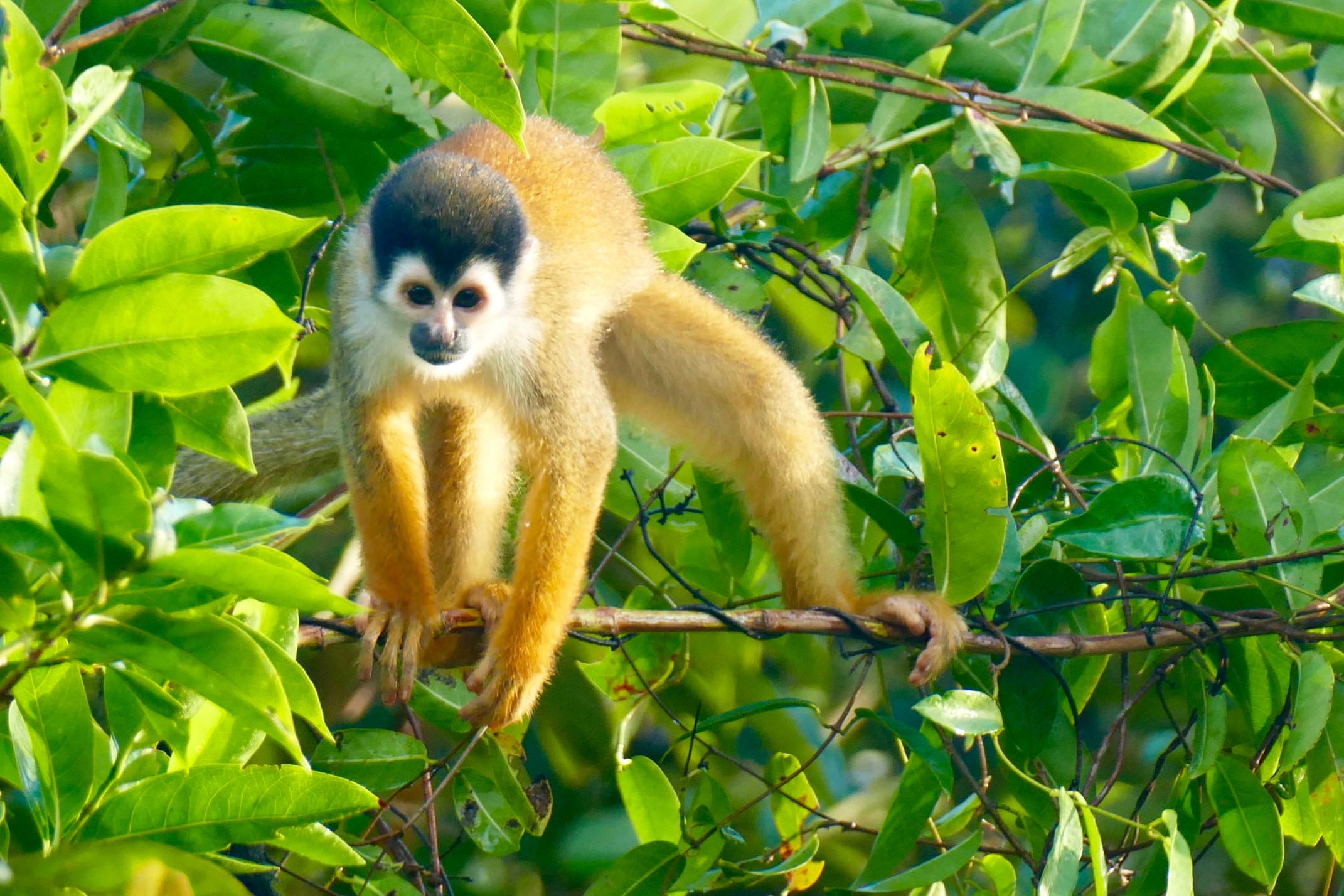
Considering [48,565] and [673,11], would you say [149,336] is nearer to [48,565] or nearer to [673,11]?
[48,565]

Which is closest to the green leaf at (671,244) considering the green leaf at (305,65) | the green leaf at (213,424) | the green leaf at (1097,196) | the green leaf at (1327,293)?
the green leaf at (305,65)

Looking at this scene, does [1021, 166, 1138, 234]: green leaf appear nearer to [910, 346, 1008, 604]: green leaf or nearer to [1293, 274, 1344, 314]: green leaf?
[1293, 274, 1344, 314]: green leaf

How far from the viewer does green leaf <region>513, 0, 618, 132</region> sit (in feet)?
9.44

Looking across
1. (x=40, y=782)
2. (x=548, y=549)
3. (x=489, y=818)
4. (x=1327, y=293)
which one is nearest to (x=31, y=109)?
(x=40, y=782)

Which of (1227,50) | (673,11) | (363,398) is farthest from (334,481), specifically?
(1227,50)

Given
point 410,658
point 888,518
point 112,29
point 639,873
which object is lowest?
point 639,873

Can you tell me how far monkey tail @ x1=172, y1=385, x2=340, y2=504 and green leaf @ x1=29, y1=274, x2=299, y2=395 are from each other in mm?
1547

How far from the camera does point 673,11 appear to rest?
290 centimetres

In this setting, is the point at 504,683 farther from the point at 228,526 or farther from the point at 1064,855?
the point at 228,526

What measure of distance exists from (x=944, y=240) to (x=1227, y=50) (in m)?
0.99

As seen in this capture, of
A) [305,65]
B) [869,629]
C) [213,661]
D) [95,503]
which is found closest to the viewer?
[95,503]

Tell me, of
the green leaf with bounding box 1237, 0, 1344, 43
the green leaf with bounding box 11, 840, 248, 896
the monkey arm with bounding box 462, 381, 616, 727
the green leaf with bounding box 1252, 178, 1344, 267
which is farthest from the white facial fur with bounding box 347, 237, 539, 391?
the green leaf with bounding box 11, 840, 248, 896

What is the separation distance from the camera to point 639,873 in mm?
2287

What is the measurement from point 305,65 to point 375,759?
1.41 metres
